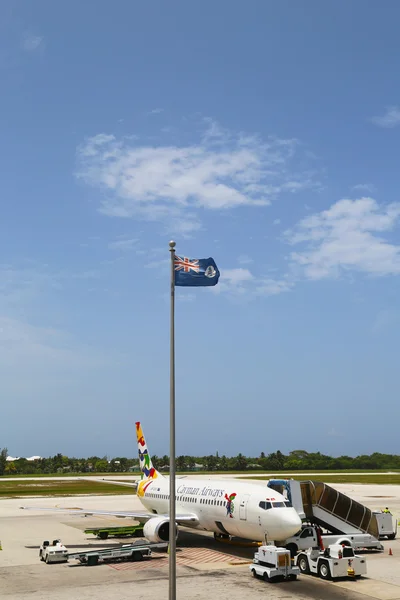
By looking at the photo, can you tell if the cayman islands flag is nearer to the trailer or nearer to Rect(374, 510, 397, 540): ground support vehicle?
the trailer

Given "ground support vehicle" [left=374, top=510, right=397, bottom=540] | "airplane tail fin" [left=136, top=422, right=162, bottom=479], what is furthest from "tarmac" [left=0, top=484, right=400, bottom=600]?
"airplane tail fin" [left=136, top=422, right=162, bottom=479]

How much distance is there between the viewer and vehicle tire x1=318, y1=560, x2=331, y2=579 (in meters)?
31.3

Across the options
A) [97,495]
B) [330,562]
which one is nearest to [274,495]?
[330,562]

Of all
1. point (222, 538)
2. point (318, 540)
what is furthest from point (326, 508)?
point (222, 538)

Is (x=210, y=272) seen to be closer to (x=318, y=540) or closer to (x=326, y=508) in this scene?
(x=318, y=540)

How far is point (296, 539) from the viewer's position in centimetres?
3538

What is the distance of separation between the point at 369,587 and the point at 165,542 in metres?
14.1

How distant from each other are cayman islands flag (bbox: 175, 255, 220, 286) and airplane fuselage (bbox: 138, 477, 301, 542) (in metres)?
17.0

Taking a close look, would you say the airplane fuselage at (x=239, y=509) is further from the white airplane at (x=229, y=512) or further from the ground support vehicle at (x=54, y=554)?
the ground support vehicle at (x=54, y=554)

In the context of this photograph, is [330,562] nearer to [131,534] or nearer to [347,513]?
[347,513]

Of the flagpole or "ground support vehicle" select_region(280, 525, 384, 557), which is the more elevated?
the flagpole

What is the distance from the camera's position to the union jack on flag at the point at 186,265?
2284 cm

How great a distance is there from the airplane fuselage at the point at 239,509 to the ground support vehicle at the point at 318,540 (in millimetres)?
1936

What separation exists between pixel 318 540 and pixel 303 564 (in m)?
3.33
